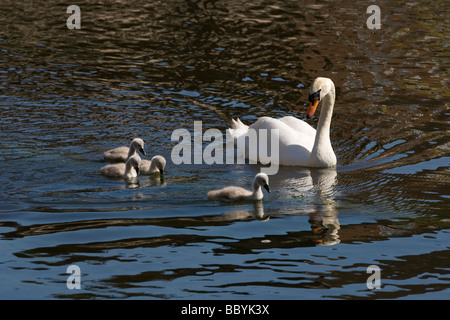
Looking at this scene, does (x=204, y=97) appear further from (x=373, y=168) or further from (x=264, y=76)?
(x=373, y=168)

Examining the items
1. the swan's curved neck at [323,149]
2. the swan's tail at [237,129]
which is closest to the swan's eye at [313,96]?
the swan's curved neck at [323,149]

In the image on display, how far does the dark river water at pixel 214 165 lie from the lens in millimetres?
9125

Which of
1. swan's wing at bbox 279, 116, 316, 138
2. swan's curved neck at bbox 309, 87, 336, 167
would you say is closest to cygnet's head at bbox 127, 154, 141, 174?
swan's curved neck at bbox 309, 87, 336, 167

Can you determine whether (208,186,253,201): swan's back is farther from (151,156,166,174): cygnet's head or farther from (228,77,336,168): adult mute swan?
(228,77,336,168): adult mute swan

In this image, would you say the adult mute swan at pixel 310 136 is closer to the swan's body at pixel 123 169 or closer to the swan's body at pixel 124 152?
the swan's body at pixel 124 152

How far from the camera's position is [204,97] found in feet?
55.9

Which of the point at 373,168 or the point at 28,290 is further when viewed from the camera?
the point at 373,168

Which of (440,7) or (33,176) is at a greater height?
(440,7)

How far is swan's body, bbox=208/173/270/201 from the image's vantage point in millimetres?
11359

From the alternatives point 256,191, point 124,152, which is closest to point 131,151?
point 124,152

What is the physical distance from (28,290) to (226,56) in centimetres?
1265

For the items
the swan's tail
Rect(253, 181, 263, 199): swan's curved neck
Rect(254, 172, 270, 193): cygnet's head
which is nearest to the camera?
Rect(254, 172, 270, 193): cygnet's head

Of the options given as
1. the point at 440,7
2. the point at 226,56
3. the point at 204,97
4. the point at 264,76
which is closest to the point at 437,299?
the point at 204,97

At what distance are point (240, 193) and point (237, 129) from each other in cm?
358
